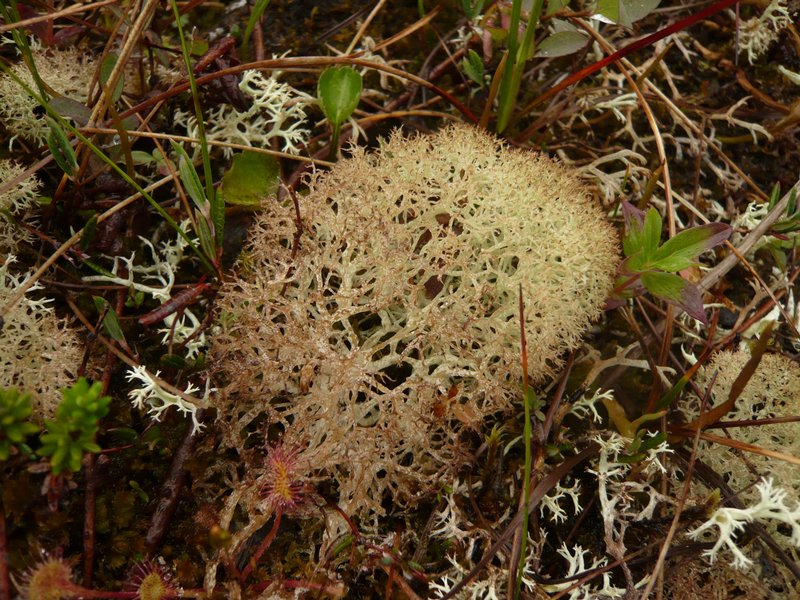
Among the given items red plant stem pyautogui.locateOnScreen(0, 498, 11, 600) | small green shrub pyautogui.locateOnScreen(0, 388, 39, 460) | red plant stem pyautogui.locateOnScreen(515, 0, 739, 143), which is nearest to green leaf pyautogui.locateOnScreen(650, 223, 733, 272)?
red plant stem pyautogui.locateOnScreen(515, 0, 739, 143)

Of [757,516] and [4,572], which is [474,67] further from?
[4,572]

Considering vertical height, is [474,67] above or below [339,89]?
above

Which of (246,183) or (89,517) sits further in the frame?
(246,183)

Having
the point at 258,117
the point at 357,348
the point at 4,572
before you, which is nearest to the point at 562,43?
the point at 258,117

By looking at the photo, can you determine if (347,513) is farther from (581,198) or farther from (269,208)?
(581,198)

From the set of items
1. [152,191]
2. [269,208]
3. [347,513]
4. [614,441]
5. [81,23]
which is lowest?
[347,513]

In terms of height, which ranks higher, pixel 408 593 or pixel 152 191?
pixel 152 191

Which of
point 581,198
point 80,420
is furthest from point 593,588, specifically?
point 80,420
